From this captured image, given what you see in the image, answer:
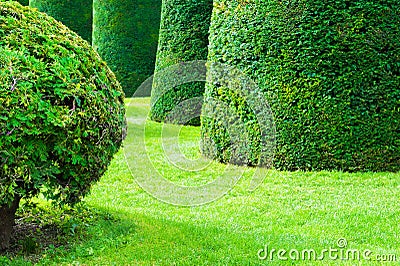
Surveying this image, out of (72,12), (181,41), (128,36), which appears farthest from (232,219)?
(72,12)

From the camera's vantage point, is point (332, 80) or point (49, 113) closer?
point (49, 113)

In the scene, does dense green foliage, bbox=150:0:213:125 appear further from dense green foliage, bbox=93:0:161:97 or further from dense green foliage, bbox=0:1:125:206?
dense green foliage, bbox=0:1:125:206

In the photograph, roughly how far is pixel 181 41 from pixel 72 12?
10583 mm

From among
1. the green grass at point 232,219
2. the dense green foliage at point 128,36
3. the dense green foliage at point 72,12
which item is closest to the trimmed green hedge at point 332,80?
the green grass at point 232,219

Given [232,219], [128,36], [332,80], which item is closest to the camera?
[232,219]

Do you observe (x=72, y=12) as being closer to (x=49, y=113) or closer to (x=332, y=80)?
(x=332, y=80)

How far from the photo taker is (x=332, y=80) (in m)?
7.85

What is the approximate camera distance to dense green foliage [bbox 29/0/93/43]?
864 inches

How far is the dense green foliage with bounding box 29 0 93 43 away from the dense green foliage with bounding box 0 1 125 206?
17.8m

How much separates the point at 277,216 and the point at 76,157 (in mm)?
2698

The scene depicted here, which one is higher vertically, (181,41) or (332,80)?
(181,41)

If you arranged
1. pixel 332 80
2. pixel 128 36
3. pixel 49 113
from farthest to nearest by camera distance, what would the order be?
pixel 128 36, pixel 332 80, pixel 49 113

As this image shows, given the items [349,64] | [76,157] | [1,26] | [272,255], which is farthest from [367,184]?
[1,26]

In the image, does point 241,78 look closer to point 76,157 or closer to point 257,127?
point 257,127
